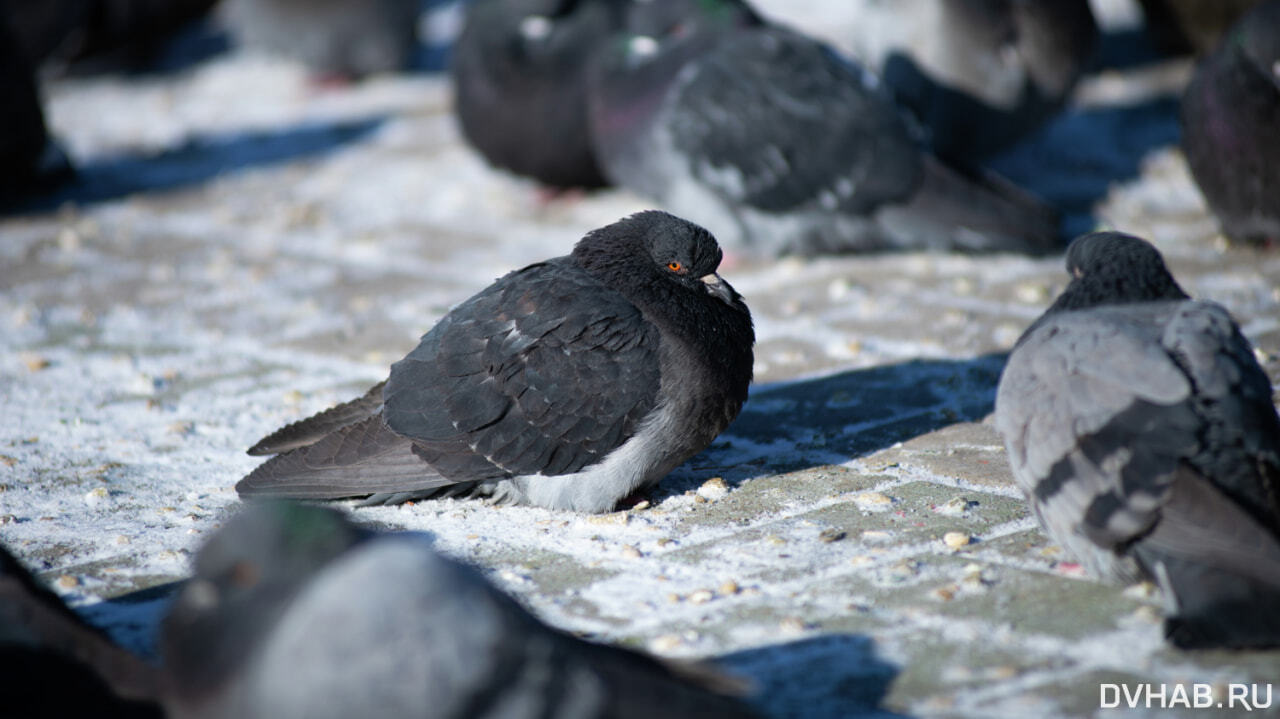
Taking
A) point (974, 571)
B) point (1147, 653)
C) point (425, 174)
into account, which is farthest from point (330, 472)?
point (425, 174)

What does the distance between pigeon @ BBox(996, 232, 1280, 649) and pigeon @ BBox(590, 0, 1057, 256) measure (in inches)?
134

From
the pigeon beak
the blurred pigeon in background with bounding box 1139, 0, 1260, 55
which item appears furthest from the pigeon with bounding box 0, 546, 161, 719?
the blurred pigeon in background with bounding box 1139, 0, 1260, 55

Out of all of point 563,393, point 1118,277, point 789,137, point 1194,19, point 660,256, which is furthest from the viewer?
point 1194,19

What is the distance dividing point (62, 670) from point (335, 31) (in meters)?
8.98

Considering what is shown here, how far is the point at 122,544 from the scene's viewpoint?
338cm

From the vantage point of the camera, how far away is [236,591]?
2.04 metres

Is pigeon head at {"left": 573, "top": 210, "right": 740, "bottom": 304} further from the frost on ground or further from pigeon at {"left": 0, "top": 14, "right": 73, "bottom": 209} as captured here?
pigeon at {"left": 0, "top": 14, "right": 73, "bottom": 209}

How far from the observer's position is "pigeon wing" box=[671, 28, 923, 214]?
6.30 meters

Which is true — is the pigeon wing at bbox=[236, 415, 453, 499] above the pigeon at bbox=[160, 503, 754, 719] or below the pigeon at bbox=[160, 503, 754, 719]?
below

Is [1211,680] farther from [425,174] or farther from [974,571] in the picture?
[425,174]

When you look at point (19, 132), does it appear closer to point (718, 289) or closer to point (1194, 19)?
point (718, 289)

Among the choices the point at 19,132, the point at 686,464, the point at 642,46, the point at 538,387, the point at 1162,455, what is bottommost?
the point at 686,464

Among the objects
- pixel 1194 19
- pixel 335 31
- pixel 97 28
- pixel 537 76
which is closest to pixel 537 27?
pixel 537 76

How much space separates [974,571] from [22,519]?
266cm
